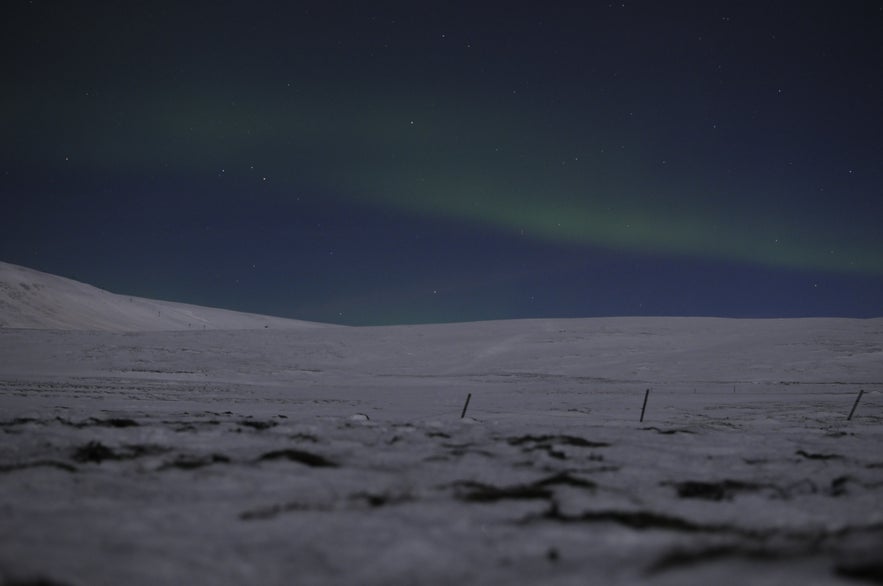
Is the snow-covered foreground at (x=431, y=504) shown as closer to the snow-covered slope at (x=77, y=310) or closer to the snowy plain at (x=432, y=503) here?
the snowy plain at (x=432, y=503)

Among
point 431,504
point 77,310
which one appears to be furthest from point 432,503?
point 77,310

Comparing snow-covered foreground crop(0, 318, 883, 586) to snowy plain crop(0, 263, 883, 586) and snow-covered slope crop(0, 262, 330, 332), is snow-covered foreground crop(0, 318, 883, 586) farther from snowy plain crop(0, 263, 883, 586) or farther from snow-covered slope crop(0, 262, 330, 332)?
snow-covered slope crop(0, 262, 330, 332)

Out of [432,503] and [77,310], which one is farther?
[77,310]

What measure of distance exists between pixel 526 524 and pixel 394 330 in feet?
88.6

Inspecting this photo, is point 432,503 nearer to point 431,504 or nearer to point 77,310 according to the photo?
point 431,504

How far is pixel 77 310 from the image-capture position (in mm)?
57312

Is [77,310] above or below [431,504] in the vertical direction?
above

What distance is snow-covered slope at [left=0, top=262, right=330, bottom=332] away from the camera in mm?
50844

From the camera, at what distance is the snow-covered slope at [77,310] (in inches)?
2002

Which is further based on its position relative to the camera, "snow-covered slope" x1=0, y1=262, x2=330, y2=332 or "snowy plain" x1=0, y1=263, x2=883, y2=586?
"snow-covered slope" x1=0, y1=262, x2=330, y2=332

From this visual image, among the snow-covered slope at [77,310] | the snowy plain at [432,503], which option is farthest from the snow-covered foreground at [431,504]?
the snow-covered slope at [77,310]

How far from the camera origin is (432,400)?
12617 mm

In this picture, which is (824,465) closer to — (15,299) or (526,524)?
(526,524)

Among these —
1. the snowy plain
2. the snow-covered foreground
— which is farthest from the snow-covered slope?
the snow-covered foreground
